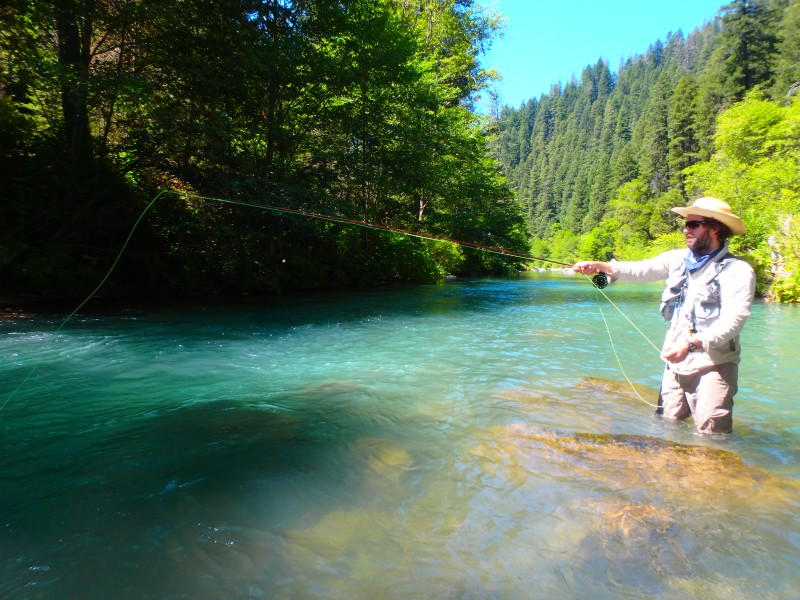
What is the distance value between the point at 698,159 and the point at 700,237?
62654 millimetres

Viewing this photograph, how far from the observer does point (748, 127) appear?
29.6 metres

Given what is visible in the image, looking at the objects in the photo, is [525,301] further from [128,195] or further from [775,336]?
[128,195]

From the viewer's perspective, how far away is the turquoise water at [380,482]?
7.41ft

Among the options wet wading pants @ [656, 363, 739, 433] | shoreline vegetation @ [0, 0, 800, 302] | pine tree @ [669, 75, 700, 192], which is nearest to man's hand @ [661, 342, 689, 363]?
wet wading pants @ [656, 363, 739, 433]

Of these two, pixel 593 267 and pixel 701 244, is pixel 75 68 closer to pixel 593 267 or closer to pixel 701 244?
pixel 593 267

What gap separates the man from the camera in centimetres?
338

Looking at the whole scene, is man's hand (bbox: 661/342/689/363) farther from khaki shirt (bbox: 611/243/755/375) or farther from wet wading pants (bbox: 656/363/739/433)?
wet wading pants (bbox: 656/363/739/433)

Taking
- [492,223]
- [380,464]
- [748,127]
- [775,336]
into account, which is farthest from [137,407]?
[748,127]

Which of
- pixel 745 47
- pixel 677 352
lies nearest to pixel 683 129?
pixel 745 47

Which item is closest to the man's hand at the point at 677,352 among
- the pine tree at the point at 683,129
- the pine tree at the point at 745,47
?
the pine tree at the point at 745,47

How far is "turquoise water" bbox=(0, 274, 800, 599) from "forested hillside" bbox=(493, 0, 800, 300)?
2000mm

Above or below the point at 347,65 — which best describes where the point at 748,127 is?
above

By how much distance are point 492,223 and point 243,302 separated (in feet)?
84.2

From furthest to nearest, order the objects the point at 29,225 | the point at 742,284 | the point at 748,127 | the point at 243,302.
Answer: the point at 748,127
the point at 243,302
the point at 29,225
the point at 742,284
